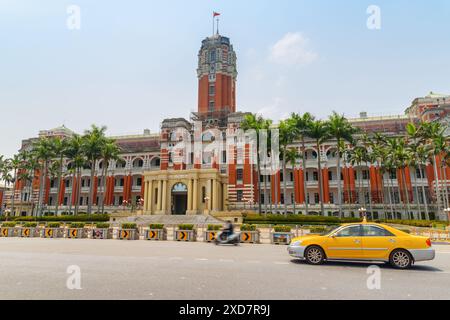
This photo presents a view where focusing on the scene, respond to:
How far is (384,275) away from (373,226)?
1.98 metres

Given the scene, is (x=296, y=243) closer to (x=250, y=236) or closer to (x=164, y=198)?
(x=250, y=236)

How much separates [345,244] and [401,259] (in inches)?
73.0

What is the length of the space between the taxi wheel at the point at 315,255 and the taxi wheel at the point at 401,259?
2.26m

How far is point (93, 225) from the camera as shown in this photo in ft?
89.0

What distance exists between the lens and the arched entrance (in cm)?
4650

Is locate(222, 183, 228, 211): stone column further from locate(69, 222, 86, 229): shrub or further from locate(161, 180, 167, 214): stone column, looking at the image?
locate(69, 222, 86, 229): shrub

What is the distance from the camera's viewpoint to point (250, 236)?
20234 millimetres

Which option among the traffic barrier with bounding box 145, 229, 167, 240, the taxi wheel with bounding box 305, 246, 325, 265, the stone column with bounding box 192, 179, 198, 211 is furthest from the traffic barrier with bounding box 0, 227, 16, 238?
the taxi wheel with bounding box 305, 246, 325, 265

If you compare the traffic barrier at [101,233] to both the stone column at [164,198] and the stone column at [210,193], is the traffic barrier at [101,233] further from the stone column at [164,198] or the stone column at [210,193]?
the stone column at [210,193]

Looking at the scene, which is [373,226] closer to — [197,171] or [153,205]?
[197,171]

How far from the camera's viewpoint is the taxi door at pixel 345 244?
33.4 ft

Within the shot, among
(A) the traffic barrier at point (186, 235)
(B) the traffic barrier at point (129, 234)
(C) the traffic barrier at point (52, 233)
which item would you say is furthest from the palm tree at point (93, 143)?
(A) the traffic barrier at point (186, 235)

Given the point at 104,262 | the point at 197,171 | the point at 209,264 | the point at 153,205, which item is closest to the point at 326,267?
the point at 209,264

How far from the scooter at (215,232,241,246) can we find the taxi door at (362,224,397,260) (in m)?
9.00
